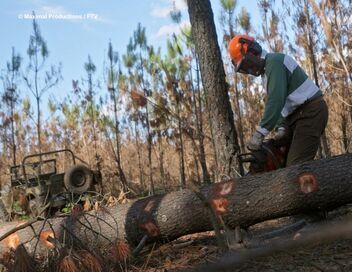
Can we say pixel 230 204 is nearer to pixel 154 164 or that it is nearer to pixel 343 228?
pixel 343 228

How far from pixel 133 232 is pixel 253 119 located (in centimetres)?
1179

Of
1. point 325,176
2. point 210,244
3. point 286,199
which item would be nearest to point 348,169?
point 325,176

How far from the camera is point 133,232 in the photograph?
418 centimetres

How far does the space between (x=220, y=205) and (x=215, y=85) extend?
245 cm

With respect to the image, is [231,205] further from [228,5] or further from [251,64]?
[228,5]

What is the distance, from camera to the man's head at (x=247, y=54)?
13.5 ft

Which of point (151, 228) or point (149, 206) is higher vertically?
point (149, 206)

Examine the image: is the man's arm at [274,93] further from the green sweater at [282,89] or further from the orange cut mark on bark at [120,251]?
the orange cut mark on bark at [120,251]

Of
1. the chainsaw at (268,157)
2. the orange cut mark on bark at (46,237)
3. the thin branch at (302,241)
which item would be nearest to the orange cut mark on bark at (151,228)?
the orange cut mark on bark at (46,237)

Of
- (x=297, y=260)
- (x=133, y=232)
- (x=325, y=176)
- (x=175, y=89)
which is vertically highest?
(x=175, y=89)

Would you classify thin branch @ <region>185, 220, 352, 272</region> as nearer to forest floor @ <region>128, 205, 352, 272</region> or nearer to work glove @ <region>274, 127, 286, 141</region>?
forest floor @ <region>128, 205, 352, 272</region>

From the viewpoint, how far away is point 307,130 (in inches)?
160

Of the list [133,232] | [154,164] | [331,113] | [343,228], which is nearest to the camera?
[343,228]

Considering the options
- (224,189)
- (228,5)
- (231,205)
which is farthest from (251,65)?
(228,5)
